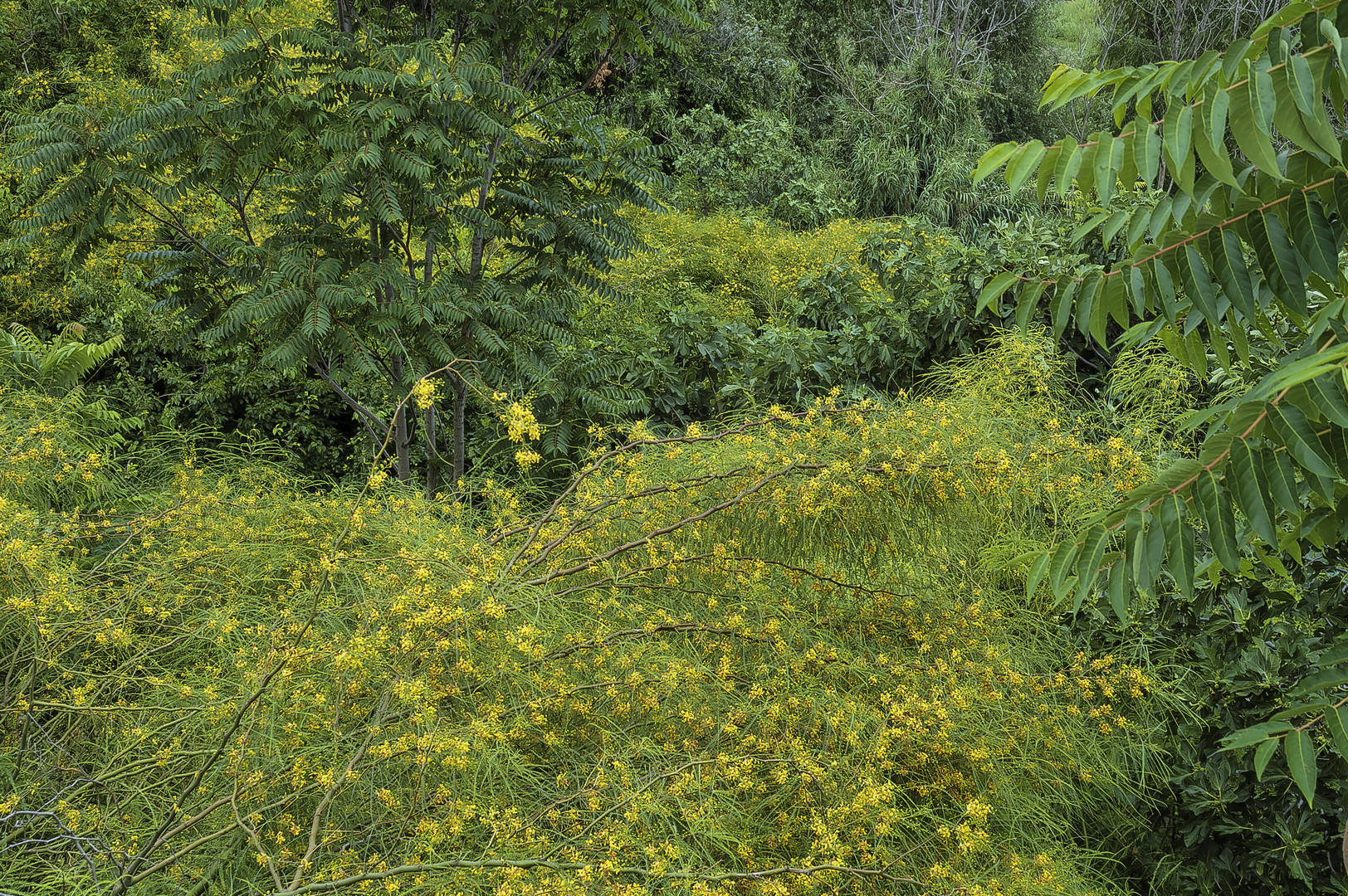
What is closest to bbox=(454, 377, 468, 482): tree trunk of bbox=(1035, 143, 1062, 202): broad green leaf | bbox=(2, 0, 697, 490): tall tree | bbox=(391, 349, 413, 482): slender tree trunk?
bbox=(2, 0, 697, 490): tall tree

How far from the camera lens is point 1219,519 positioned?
1360 mm

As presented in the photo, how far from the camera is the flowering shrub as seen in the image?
6.01 ft

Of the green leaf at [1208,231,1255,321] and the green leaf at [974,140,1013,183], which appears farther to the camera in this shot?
the green leaf at [974,140,1013,183]

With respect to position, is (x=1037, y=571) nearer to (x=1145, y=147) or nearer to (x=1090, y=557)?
(x=1090, y=557)

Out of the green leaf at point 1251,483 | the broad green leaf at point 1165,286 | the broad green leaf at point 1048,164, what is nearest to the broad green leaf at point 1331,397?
the green leaf at point 1251,483

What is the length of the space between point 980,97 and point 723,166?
4416mm

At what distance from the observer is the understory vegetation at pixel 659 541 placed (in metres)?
1.49

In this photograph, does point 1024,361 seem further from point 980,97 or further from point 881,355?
point 980,97

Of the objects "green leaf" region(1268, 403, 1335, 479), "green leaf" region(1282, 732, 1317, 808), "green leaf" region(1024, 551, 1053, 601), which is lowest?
"green leaf" region(1282, 732, 1317, 808)

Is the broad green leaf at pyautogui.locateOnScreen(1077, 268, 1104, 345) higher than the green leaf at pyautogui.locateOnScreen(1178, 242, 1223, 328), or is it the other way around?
the green leaf at pyautogui.locateOnScreen(1178, 242, 1223, 328)

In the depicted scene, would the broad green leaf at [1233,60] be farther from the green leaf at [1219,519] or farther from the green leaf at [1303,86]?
the green leaf at [1219,519]

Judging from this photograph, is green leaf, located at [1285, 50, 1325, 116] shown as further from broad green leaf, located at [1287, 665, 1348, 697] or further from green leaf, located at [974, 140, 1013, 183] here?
broad green leaf, located at [1287, 665, 1348, 697]

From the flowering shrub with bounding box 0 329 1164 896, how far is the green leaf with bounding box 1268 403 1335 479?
92 centimetres

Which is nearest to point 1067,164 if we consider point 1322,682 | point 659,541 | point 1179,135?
point 1179,135
